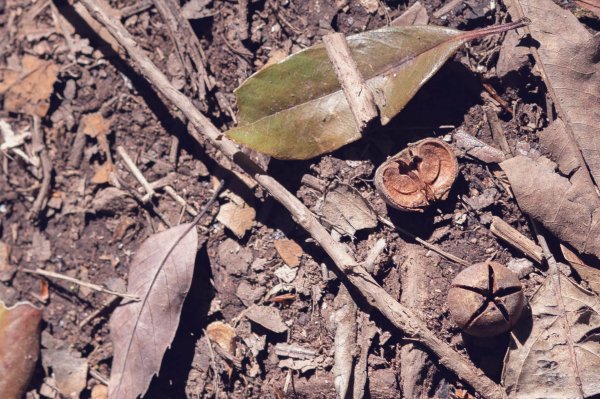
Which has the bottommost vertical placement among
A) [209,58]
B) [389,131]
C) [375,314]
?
[375,314]

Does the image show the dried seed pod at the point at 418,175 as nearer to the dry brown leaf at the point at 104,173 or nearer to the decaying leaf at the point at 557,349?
the decaying leaf at the point at 557,349

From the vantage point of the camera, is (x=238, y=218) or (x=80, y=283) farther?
(x=80, y=283)

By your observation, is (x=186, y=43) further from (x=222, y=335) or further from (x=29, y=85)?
(x=222, y=335)

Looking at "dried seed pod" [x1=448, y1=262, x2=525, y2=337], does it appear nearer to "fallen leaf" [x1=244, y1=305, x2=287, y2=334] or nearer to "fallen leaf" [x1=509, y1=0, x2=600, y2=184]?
"fallen leaf" [x1=509, y1=0, x2=600, y2=184]

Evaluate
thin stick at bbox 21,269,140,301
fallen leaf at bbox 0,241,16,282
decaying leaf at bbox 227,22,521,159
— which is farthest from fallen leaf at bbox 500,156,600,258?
fallen leaf at bbox 0,241,16,282

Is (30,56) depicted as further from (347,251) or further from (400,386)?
(400,386)

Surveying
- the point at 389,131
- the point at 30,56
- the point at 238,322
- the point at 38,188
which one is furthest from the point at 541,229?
the point at 30,56

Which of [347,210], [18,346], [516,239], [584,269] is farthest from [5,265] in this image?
[584,269]
